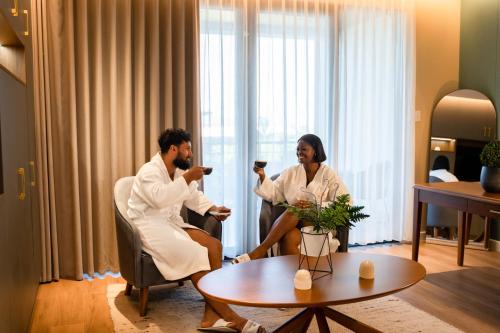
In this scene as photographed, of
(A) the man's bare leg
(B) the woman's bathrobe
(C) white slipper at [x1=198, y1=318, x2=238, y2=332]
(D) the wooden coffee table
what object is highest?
(B) the woman's bathrobe

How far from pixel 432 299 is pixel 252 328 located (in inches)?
55.5

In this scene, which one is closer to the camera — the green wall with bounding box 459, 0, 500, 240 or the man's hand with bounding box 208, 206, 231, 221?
the man's hand with bounding box 208, 206, 231, 221

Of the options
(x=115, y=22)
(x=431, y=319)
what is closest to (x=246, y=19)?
(x=115, y=22)

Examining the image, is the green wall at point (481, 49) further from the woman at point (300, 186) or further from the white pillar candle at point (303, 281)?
the white pillar candle at point (303, 281)

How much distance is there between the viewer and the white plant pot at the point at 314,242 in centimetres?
240

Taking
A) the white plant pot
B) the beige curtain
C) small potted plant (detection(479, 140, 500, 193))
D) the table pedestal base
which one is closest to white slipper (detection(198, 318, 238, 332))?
the table pedestal base

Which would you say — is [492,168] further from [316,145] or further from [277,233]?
[277,233]

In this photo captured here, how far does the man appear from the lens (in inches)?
118

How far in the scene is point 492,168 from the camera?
3.40 m

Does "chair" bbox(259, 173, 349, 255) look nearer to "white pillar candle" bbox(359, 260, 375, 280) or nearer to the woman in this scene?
the woman

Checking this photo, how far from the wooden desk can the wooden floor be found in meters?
0.26

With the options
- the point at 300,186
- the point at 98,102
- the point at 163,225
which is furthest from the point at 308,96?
the point at 163,225

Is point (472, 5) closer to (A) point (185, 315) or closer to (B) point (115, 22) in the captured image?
(B) point (115, 22)

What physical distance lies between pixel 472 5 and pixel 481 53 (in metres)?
0.52
